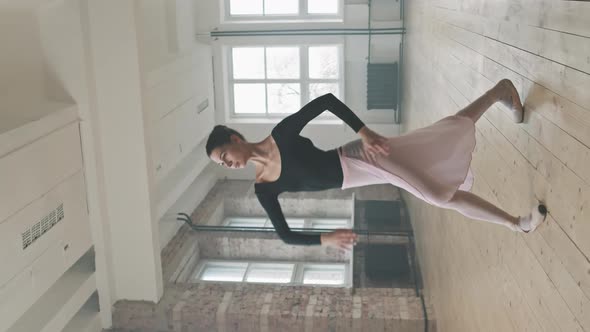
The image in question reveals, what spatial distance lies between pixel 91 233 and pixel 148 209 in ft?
1.73

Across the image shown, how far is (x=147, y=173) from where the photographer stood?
5.40 metres

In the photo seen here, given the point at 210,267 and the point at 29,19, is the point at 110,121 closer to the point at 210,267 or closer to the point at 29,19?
the point at 29,19

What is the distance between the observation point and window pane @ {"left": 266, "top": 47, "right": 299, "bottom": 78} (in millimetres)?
9195

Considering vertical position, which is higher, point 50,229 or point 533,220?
point 533,220

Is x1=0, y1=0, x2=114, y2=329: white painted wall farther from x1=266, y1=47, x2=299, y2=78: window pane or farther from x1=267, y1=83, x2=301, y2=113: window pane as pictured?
x1=266, y1=47, x2=299, y2=78: window pane

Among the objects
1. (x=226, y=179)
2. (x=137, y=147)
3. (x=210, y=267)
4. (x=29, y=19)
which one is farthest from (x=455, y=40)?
(x=226, y=179)

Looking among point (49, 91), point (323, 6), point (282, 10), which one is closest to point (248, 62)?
point (282, 10)

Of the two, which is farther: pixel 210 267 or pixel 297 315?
pixel 210 267

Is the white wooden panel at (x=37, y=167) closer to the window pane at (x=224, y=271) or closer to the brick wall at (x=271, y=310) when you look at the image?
the brick wall at (x=271, y=310)

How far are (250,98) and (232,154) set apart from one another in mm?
6745

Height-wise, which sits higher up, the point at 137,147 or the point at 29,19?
the point at 29,19

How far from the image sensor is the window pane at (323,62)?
9.10 m

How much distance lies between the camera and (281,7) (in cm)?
894

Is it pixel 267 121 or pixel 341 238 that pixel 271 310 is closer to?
pixel 341 238
